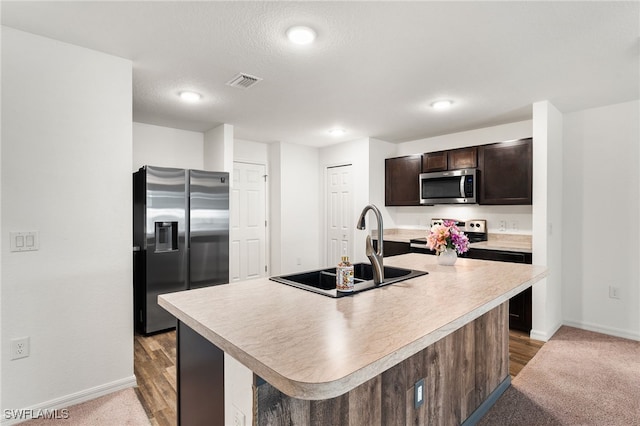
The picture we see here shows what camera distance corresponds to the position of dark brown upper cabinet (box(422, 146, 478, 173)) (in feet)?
13.0

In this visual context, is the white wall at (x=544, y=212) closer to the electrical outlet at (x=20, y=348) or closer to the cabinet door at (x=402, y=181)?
the cabinet door at (x=402, y=181)

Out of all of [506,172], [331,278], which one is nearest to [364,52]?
[331,278]

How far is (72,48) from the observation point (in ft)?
7.05

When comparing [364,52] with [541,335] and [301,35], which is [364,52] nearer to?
[301,35]

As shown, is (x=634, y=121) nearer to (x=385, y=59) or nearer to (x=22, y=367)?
(x=385, y=59)

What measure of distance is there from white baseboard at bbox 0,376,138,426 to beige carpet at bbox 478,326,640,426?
2364 mm

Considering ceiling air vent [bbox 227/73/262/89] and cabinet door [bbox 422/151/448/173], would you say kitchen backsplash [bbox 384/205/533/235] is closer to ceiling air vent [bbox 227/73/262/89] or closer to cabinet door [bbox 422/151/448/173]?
cabinet door [bbox 422/151/448/173]

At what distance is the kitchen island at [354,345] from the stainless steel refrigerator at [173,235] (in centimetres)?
196

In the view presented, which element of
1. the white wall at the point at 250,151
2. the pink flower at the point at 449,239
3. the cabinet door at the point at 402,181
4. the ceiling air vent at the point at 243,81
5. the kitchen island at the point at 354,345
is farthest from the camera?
the white wall at the point at 250,151

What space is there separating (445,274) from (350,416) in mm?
1087

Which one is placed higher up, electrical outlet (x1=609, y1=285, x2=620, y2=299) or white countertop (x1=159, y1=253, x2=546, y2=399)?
white countertop (x1=159, y1=253, x2=546, y2=399)

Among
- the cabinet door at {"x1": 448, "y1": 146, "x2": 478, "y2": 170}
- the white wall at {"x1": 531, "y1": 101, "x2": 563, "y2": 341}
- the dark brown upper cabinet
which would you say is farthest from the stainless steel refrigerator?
the white wall at {"x1": 531, "y1": 101, "x2": 563, "y2": 341}

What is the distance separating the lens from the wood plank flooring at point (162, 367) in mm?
2080

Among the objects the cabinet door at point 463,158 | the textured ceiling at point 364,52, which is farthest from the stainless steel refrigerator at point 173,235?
the cabinet door at point 463,158
